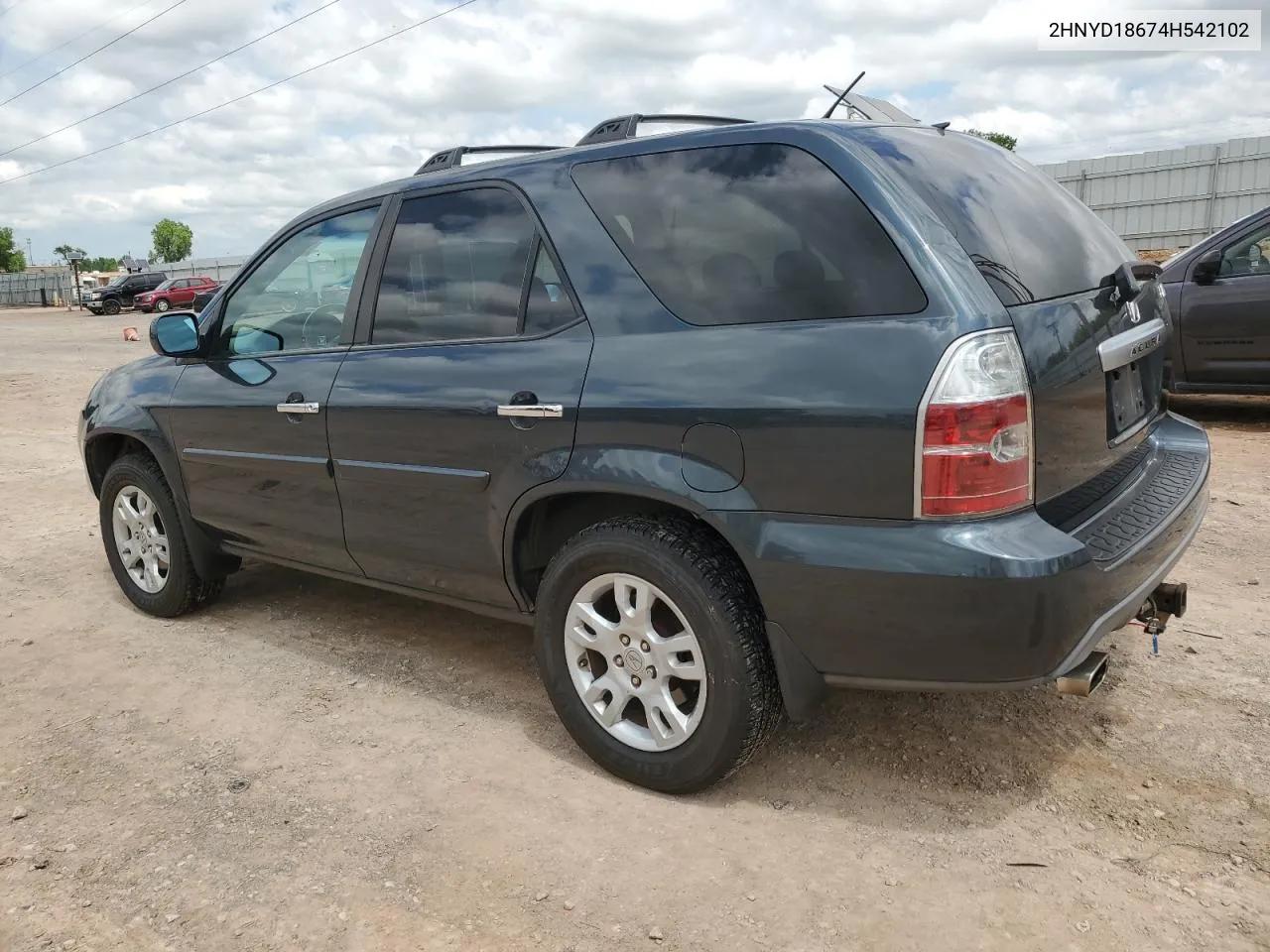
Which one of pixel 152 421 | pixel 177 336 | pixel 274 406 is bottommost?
pixel 152 421

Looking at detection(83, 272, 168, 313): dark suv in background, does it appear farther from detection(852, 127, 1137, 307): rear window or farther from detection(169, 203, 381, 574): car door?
detection(852, 127, 1137, 307): rear window

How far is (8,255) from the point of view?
3511 inches

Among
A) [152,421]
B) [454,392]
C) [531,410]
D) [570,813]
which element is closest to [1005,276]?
[531,410]

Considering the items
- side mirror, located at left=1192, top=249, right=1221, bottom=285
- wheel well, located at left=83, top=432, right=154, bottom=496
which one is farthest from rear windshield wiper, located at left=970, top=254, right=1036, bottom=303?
side mirror, located at left=1192, top=249, right=1221, bottom=285

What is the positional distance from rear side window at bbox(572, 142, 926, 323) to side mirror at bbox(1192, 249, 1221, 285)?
650cm

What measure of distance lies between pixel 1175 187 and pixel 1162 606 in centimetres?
2321

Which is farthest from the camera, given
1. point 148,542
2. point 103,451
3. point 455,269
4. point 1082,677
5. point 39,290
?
point 39,290

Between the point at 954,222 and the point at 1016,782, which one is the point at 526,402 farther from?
the point at 1016,782

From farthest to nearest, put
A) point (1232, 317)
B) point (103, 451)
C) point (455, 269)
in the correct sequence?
point (1232, 317)
point (103, 451)
point (455, 269)

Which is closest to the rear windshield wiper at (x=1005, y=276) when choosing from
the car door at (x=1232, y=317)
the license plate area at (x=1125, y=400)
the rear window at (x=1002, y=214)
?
the rear window at (x=1002, y=214)

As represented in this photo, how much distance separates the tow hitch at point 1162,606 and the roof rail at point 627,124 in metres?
1.90

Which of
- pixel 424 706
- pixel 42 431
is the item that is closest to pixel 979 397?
pixel 424 706

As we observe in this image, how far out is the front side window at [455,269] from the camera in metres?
3.32

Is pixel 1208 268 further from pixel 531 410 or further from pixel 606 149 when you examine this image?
pixel 531 410
